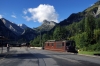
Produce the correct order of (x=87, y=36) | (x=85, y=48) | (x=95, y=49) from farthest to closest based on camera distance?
(x=87, y=36), (x=85, y=48), (x=95, y=49)

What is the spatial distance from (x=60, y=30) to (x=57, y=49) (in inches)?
2210

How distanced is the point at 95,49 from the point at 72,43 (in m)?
8.20

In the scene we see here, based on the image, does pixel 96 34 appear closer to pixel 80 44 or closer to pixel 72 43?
pixel 80 44

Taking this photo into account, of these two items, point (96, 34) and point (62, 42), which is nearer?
point (62, 42)

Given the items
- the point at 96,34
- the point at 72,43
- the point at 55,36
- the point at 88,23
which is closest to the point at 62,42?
the point at 72,43

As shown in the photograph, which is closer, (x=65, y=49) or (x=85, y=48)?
(x=65, y=49)

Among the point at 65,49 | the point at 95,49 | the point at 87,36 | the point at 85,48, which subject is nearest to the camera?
the point at 65,49

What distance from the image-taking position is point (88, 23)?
3728 inches

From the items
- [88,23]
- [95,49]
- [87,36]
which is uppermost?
[88,23]

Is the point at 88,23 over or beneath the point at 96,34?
over

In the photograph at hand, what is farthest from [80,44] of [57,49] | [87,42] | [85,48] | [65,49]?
[65,49]

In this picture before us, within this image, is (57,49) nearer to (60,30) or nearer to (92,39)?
(92,39)

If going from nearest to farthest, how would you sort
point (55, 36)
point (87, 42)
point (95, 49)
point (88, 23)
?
1. point (95, 49)
2. point (87, 42)
3. point (88, 23)
4. point (55, 36)

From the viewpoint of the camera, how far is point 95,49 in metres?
62.4
